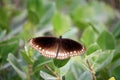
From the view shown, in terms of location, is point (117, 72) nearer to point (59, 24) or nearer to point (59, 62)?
point (59, 62)

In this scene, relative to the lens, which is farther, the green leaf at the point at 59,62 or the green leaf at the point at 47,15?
the green leaf at the point at 47,15

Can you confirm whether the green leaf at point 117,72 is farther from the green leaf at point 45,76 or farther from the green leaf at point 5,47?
the green leaf at point 5,47

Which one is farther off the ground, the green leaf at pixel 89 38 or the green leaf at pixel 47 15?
the green leaf at pixel 47 15

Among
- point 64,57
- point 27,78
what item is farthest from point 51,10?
point 64,57

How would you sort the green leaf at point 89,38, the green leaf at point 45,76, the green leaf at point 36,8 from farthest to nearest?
the green leaf at point 36,8
the green leaf at point 89,38
the green leaf at point 45,76

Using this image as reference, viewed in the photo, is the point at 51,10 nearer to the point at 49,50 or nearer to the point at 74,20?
the point at 74,20

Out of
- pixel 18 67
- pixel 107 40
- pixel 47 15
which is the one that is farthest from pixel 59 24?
pixel 18 67

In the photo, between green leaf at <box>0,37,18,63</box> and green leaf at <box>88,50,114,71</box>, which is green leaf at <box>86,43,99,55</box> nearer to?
green leaf at <box>88,50,114,71</box>

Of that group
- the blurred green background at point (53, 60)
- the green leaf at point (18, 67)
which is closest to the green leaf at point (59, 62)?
the blurred green background at point (53, 60)
